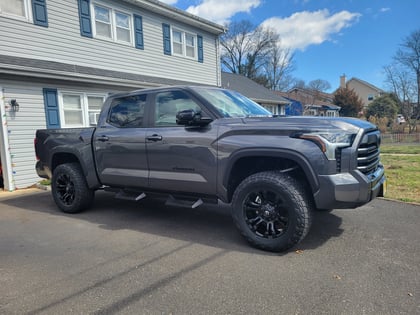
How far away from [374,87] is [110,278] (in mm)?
65295

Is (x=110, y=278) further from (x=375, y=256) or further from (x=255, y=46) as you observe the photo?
(x=255, y=46)

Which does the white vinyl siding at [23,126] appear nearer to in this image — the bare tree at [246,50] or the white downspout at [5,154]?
the white downspout at [5,154]

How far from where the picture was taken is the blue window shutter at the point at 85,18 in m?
9.77

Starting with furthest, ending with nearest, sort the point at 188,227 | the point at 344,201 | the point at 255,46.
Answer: the point at 255,46 < the point at 188,227 < the point at 344,201

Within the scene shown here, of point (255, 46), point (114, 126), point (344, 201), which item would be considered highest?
point (255, 46)

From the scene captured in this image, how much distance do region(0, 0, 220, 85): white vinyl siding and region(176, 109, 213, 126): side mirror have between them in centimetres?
711

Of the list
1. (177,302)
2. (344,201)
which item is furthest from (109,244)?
(344,201)

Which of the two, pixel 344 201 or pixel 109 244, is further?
pixel 109 244

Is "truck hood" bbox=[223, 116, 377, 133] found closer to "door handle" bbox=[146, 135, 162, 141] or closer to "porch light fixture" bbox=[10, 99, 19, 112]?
"door handle" bbox=[146, 135, 162, 141]

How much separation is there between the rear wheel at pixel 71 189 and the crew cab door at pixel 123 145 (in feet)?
1.49

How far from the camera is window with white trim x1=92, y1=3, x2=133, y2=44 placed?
1034cm

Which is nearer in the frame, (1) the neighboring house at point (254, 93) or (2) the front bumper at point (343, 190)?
(2) the front bumper at point (343, 190)

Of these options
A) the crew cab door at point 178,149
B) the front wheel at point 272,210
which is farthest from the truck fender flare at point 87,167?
the front wheel at point 272,210

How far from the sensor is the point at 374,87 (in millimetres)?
57844
